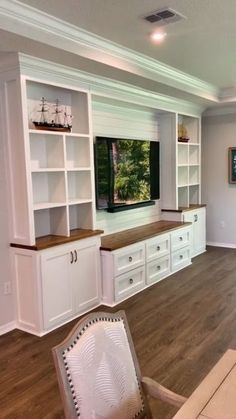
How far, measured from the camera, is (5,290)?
11.3ft

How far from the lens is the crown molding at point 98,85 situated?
3.16 metres

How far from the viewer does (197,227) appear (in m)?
6.06

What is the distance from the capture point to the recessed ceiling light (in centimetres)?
309

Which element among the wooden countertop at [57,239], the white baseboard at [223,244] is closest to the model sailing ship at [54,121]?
the wooden countertop at [57,239]

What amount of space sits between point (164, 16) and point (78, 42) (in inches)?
29.1

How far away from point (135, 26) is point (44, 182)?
5.61 feet

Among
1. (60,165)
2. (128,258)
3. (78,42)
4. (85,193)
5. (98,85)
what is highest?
(78,42)

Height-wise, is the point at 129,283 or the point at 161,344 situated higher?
the point at 129,283

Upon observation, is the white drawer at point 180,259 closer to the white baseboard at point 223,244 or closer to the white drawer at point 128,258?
the white drawer at point 128,258

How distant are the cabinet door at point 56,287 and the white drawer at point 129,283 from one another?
0.64m

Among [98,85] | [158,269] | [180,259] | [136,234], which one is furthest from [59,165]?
[180,259]

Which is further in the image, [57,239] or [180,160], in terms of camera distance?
[180,160]

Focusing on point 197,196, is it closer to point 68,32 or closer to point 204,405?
point 68,32

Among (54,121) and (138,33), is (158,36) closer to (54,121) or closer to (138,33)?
(138,33)
